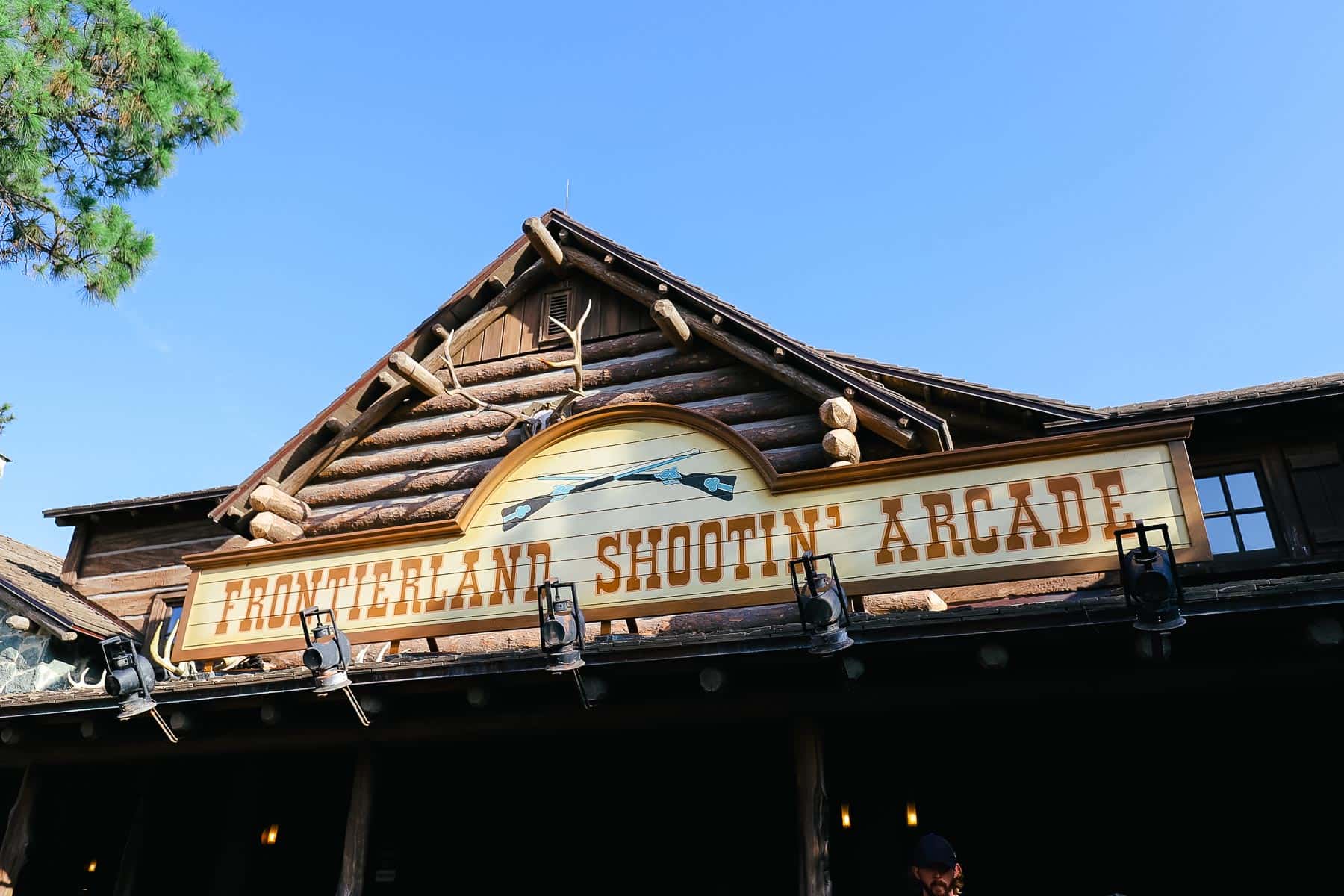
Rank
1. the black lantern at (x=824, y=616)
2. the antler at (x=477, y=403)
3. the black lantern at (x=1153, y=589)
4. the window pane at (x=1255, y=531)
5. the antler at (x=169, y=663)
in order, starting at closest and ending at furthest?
the black lantern at (x=1153, y=589) < the black lantern at (x=824, y=616) < the antler at (x=169, y=663) < the window pane at (x=1255, y=531) < the antler at (x=477, y=403)

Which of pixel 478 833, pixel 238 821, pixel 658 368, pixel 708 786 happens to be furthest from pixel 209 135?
pixel 708 786

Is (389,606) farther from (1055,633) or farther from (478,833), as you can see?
(1055,633)

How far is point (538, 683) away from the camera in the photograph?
7.97 metres

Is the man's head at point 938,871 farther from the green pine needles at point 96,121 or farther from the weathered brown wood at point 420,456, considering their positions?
Answer: the green pine needles at point 96,121

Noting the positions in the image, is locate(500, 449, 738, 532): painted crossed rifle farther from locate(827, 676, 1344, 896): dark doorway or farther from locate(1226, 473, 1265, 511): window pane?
locate(1226, 473, 1265, 511): window pane

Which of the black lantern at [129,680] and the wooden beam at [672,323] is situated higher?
the wooden beam at [672,323]

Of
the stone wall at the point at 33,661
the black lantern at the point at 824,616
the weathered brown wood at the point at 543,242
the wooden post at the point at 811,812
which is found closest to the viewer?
the black lantern at the point at 824,616

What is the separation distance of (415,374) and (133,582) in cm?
648

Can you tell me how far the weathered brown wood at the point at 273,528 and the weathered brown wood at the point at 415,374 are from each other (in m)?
2.24

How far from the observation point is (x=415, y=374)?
1272 centimetres

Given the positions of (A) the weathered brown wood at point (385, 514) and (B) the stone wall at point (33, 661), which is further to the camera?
(B) the stone wall at point (33, 661)

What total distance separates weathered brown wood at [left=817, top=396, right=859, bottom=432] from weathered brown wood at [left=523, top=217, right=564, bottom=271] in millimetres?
4532

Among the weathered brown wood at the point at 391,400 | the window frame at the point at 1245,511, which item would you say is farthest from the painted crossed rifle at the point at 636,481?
the window frame at the point at 1245,511

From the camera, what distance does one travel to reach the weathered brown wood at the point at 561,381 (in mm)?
12203
